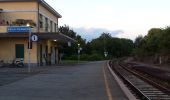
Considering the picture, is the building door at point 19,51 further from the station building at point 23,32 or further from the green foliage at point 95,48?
the green foliage at point 95,48

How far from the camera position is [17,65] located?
46125 millimetres

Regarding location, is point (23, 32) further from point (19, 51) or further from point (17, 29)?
point (19, 51)

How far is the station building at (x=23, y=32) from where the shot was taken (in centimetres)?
4734

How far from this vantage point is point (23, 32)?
154 feet

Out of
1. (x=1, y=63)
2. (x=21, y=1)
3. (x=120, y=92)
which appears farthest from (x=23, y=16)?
(x=120, y=92)

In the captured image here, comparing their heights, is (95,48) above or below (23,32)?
above

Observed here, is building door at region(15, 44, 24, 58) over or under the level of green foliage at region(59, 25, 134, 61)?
under

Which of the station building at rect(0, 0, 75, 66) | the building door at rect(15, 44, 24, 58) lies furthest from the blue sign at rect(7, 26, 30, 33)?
the building door at rect(15, 44, 24, 58)

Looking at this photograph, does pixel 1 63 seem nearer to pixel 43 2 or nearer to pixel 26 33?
pixel 26 33

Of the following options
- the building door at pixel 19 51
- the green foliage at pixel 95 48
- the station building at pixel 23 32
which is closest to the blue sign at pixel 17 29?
the station building at pixel 23 32

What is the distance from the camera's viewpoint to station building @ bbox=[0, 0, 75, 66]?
155ft

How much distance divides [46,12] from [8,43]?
10085 mm

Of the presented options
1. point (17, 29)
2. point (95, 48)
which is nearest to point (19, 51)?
point (17, 29)

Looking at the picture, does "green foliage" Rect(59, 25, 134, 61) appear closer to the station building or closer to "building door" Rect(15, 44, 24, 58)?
the station building
